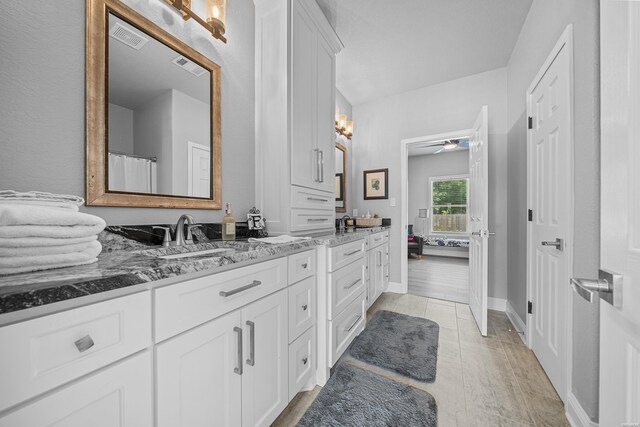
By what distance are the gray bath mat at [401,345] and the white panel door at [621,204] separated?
→ 135cm

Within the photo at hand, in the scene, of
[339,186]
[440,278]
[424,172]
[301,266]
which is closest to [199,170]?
[301,266]

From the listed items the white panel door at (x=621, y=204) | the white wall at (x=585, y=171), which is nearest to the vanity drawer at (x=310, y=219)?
the white panel door at (x=621, y=204)

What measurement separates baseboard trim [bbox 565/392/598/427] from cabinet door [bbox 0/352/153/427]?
→ 1883 mm

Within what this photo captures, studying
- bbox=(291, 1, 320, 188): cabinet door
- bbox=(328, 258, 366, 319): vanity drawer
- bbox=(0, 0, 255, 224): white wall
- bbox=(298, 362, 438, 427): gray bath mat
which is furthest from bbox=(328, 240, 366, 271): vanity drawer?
bbox=(0, 0, 255, 224): white wall

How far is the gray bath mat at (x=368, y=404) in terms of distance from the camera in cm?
125

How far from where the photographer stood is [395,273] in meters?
3.47

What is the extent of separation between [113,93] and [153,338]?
3.54ft

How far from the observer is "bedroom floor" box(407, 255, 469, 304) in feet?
10.9

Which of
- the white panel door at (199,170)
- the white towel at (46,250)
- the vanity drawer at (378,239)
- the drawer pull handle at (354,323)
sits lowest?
the drawer pull handle at (354,323)

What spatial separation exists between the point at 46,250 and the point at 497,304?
3687mm

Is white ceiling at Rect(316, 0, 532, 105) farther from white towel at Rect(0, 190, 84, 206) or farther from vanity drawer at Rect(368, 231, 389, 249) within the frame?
white towel at Rect(0, 190, 84, 206)

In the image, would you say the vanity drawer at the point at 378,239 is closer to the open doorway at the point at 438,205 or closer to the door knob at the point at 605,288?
the door knob at the point at 605,288

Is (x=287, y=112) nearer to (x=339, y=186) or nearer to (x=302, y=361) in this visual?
(x=302, y=361)

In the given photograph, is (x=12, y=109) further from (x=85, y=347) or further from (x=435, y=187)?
(x=435, y=187)
